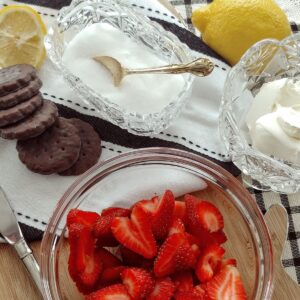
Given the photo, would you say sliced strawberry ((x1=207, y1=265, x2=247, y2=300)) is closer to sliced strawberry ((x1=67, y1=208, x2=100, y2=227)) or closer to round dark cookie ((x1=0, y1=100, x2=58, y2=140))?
sliced strawberry ((x1=67, y1=208, x2=100, y2=227))

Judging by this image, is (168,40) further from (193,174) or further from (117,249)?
(117,249)

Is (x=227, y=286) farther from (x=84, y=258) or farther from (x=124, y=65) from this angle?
(x=124, y=65)

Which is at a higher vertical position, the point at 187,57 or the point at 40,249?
the point at 187,57

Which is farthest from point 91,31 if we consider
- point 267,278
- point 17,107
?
point 267,278

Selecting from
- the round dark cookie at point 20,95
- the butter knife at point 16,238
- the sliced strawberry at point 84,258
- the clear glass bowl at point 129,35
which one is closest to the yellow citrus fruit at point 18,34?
the clear glass bowl at point 129,35

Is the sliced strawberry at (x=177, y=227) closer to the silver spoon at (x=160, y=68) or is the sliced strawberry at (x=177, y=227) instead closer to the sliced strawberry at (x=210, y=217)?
the sliced strawberry at (x=210, y=217)

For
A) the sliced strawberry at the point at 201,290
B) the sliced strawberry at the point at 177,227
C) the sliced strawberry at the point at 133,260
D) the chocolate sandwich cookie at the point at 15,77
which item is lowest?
the sliced strawberry at the point at 133,260

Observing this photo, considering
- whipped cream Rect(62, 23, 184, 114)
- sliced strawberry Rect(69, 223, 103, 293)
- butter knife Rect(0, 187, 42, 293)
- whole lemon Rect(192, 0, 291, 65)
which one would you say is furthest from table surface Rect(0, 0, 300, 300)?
whole lemon Rect(192, 0, 291, 65)
